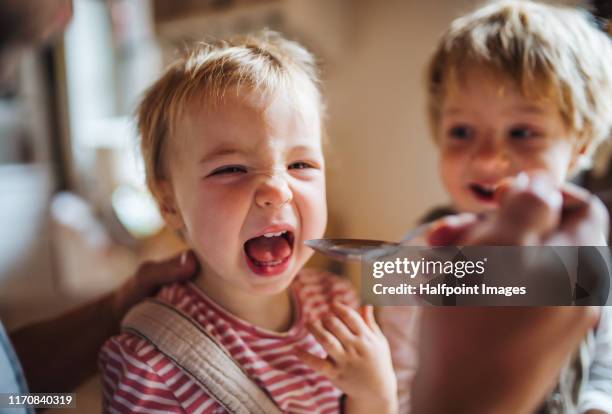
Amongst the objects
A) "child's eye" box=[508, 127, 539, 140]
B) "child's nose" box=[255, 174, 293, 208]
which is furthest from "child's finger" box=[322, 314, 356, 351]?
"child's eye" box=[508, 127, 539, 140]

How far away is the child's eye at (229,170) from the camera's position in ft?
1.21

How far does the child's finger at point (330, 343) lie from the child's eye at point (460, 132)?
0.69 ft

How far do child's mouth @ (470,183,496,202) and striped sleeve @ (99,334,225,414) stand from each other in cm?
27

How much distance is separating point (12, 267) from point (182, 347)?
1.31 m

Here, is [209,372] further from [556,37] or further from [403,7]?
[403,7]

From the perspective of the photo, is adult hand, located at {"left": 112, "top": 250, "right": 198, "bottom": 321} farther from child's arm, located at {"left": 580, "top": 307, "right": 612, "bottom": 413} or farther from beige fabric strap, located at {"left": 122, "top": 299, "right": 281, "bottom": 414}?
child's arm, located at {"left": 580, "top": 307, "right": 612, "bottom": 413}

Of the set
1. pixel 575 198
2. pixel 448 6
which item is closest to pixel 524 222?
pixel 575 198

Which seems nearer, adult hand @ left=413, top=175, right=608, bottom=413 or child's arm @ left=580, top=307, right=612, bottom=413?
adult hand @ left=413, top=175, right=608, bottom=413

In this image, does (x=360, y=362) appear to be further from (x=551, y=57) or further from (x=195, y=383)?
(x=551, y=57)

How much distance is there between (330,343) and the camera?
0.36 m

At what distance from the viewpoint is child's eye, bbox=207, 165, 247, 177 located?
0.37m

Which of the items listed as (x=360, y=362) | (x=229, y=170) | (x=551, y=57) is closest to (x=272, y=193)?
(x=229, y=170)

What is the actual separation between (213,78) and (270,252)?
0.15 metres

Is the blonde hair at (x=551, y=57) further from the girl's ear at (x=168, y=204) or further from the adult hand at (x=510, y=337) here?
the girl's ear at (x=168, y=204)
